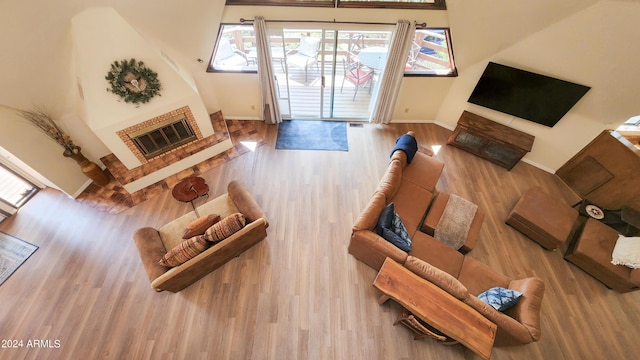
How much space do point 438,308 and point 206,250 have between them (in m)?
2.71

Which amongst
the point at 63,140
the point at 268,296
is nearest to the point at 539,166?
the point at 268,296

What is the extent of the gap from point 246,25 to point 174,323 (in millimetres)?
4756

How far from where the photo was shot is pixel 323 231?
3914mm

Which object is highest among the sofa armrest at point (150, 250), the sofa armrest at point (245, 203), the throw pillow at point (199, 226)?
the throw pillow at point (199, 226)

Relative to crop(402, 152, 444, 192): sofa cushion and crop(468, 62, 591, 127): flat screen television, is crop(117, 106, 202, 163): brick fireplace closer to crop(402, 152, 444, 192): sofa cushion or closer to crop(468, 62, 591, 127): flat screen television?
crop(402, 152, 444, 192): sofa cushion

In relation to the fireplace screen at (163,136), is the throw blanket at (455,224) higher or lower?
lower

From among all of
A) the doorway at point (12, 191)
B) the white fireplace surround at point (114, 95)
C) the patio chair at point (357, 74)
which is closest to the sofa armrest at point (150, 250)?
the white fireplace surround at point (114, 95)

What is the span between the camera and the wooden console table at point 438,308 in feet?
7.58

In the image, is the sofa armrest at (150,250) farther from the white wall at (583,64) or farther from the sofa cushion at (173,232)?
the white wall at (583,64)

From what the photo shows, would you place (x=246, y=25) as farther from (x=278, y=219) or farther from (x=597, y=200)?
(x=597, y=200)

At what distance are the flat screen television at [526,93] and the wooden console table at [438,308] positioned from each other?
3854 mm

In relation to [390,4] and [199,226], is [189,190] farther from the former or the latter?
[390,4]

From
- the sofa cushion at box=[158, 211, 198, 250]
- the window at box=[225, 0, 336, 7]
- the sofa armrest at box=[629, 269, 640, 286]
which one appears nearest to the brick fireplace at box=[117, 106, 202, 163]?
the sofa cushion at box=[158, 211, 198, 250]

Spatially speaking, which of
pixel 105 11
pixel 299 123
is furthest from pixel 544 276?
pixel 105 11
